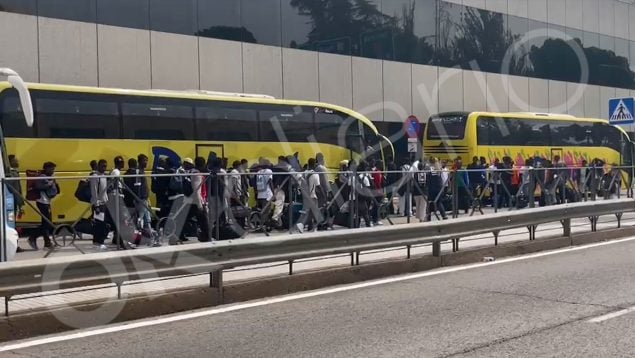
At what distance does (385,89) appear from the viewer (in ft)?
95.1

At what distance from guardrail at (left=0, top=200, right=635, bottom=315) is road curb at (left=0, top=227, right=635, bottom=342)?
0.70ft

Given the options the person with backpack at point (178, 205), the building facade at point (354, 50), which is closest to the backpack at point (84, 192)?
the person with backpack at point (178, 205)

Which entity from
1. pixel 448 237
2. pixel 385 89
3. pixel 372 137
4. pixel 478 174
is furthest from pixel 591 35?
pixel 448 237

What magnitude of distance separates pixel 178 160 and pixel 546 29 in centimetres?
2609

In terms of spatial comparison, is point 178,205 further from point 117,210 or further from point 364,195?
point 364,195

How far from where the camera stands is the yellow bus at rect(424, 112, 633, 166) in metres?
25.3

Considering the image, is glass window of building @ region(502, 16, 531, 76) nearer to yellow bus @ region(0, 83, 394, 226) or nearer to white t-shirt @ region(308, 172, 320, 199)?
yellow bus @ region(0, 83, 394, 226)

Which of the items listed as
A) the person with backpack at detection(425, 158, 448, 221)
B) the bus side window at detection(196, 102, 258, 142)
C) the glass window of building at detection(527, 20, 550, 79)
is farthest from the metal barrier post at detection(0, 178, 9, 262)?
the glass window of building at detection(527, 20, 550, 79)

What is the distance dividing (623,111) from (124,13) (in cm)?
1550

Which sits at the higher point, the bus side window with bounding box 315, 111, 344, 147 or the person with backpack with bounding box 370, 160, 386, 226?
the bus side window with bounding box 315, 111, 344, 147

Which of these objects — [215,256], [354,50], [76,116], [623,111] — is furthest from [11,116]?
[623,111]

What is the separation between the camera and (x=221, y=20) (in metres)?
23.7

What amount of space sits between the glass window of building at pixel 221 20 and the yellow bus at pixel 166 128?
550 cm

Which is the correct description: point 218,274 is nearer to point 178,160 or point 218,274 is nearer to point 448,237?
point 448,237
